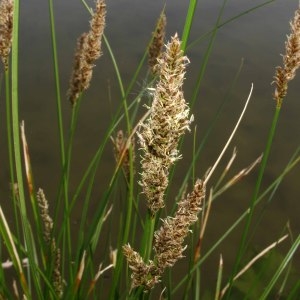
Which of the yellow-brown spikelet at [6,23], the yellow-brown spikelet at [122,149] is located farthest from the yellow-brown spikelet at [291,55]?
the yellow-brown spikelet at [6,23]

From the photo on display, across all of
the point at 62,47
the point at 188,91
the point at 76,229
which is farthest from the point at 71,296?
the point at 62,47

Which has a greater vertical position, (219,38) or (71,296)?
(219,38)

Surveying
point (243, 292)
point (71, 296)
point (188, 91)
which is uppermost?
point (188, 91)

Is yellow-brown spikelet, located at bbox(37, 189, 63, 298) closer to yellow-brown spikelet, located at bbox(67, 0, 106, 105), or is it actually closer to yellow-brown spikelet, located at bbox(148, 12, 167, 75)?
yellow-brown spikelet, located at bbox(67, 0, 106, 105)

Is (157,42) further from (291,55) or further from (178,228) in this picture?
(178,228)

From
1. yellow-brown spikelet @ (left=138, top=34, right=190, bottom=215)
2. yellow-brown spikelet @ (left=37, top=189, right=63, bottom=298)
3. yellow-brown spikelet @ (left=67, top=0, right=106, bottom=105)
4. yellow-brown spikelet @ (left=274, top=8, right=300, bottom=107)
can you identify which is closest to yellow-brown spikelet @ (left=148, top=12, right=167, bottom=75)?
yellow-brown spikelet @ (left=67, top=0, right=106, bottom=105)

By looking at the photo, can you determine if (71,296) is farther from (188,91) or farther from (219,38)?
(219,38)

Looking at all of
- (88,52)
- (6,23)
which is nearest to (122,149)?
(88,52)
